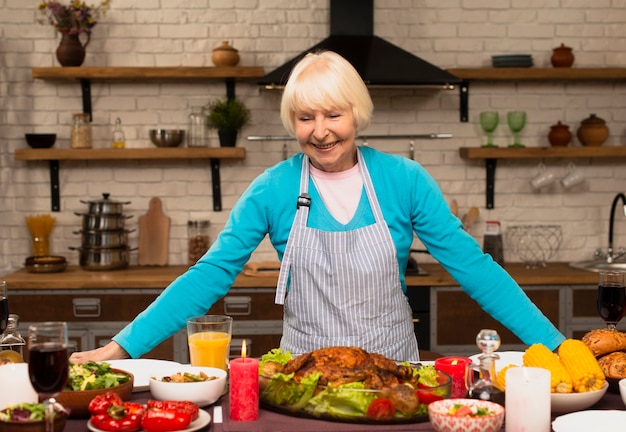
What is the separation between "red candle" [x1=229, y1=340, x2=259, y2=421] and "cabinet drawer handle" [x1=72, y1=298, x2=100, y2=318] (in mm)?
2710

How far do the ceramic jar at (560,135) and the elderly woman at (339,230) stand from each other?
2.49 metres

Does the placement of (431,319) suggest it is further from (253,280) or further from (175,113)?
(175,113)

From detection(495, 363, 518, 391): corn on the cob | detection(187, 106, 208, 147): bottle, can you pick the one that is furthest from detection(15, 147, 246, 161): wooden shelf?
detection(495, 363, 518, 391): corn on the cob

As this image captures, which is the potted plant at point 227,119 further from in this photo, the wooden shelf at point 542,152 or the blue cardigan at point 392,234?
the blue cardigan at point 392,234

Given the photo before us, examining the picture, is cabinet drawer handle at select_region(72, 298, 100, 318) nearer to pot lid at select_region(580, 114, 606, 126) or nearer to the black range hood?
the black range hood

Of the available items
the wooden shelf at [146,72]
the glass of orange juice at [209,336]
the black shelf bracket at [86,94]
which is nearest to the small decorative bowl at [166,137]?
the wooden shelf at [146,72]

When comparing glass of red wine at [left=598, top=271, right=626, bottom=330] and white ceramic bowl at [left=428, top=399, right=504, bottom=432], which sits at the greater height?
glass of red wine at [left=598, top=271, right=626, bottom=330]

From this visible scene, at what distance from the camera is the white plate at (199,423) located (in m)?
1.80

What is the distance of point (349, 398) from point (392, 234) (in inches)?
38.1

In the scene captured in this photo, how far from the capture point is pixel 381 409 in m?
1.84

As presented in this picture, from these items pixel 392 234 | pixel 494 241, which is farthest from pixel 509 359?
pixel 494 241

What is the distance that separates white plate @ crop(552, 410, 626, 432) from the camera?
183 centimetres

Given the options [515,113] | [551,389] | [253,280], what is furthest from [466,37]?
[551,389]

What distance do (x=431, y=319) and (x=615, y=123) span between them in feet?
5.59
